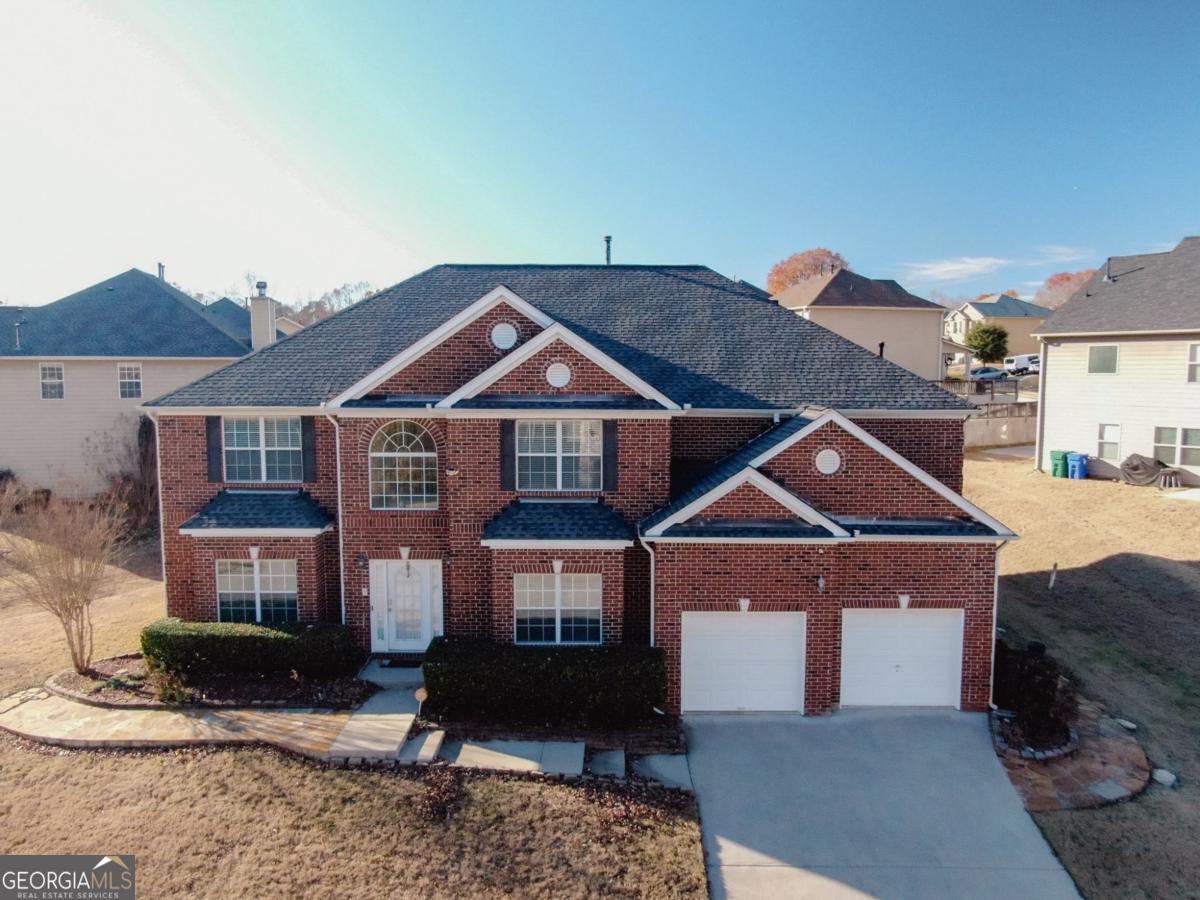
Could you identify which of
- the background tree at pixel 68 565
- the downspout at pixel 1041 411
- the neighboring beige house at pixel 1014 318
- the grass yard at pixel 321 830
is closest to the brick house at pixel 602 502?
the background tree at pixel 68 565

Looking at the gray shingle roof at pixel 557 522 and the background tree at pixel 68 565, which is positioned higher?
the gray shingle roof at pixel 557 522

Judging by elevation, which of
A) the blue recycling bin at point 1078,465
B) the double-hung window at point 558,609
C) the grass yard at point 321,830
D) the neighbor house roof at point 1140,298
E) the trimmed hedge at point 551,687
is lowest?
the grass yard at point 321,830

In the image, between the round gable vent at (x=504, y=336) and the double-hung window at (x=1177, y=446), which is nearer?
the round gable vent at (x=504, y=336)

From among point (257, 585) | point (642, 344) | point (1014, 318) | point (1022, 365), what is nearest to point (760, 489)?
point (642, 344)

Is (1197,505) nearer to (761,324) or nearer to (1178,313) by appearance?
(1178,313)

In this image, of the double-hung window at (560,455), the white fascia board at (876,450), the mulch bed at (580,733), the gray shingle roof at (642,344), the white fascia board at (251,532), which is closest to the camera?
the mulch bed at (580,733)

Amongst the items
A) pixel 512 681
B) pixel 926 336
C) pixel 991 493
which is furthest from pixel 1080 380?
pixel 512 681

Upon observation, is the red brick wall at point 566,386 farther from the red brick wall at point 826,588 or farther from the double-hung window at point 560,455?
the red brick wall at point 826,588
